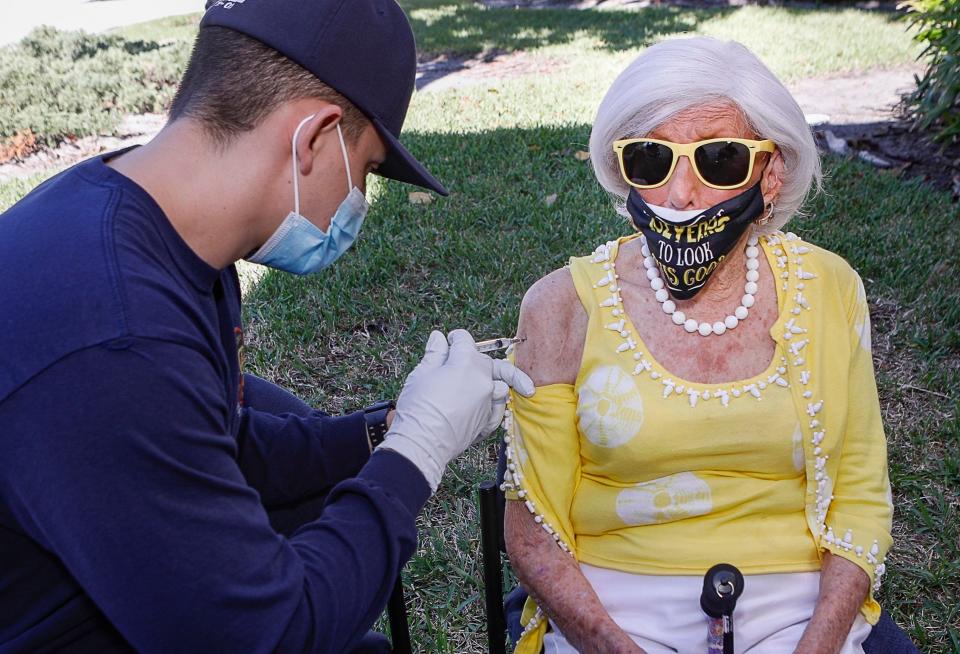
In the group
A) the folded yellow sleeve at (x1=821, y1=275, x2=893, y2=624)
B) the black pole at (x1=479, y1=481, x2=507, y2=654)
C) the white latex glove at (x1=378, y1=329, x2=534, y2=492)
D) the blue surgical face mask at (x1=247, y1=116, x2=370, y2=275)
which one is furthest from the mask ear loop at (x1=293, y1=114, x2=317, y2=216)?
the folded yellow sleeve at (x1=821, y1=275, x2=893, y2=624)

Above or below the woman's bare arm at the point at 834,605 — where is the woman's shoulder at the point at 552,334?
above

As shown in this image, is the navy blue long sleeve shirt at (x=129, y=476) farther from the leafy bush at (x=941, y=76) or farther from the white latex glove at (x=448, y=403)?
the leafy bush at (x=941, y=76)

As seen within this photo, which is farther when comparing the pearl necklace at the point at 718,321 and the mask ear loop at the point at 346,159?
the pearl necklace at the point at 718,321

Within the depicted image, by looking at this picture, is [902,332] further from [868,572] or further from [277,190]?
[277,190]

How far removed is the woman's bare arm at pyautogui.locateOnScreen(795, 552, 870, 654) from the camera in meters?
2.04

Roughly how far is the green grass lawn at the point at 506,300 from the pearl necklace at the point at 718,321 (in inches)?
54.1

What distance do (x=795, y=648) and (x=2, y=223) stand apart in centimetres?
189

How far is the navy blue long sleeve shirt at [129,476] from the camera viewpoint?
4.57 feet

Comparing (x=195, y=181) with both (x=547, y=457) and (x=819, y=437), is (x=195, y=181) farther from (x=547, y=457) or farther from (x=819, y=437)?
(x=819, y=437)

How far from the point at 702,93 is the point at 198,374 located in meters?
1.35

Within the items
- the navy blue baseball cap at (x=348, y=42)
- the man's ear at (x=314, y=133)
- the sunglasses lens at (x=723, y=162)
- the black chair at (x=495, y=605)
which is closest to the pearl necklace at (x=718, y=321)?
the sunglasses lens at (x=723, y=162)

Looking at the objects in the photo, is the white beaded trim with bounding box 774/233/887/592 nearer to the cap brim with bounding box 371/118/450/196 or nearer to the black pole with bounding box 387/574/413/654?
the cap brim with bounding box 371/118/450/196

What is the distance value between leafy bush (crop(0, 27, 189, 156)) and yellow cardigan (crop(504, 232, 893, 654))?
783 centimetres

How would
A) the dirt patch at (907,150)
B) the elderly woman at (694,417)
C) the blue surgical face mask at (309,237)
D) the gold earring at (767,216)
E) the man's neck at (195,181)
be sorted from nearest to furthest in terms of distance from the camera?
the man's neck at (195,181), the blue surgical face mask at (309,237), the elderly woman at (694,417), the gold earring at (767,216), the dirt patch at (907,150)
